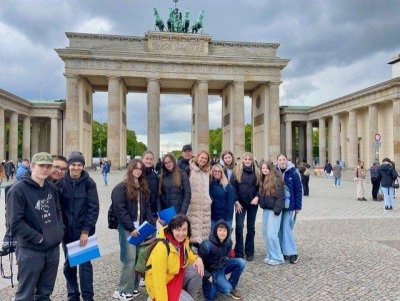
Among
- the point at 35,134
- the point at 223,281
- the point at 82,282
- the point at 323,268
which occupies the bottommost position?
the point at 323,268

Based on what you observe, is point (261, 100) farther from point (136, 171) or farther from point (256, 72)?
point (136, 171)

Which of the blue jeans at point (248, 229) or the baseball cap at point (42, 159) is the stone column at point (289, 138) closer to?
the blue jeans at point (248, 229)

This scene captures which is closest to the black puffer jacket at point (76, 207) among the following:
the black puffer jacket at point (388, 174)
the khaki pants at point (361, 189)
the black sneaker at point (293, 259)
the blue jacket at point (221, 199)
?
the blue jacket at point (221, 199)

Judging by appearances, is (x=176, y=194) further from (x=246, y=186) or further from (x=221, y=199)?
(x=246, y=186)

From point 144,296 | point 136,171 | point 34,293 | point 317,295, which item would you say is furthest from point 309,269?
point 34,293

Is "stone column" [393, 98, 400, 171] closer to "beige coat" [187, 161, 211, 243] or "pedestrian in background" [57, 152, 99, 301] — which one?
"beige coat" [187, 161, 211, 243]

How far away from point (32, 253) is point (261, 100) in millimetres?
46126

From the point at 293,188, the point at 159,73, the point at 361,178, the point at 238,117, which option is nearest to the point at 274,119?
the point at 238,117

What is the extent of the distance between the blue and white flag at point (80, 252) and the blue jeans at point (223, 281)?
164 centimetres

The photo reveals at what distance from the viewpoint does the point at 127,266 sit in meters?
5.21

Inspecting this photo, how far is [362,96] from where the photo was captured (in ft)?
127

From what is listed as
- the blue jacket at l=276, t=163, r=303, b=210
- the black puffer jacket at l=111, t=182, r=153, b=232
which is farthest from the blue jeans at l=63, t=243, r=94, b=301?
the blue jacket at l=276, t=163, r=303, b=210

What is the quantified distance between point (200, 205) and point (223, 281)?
55.0 inches

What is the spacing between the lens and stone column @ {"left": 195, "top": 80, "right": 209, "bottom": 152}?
1667 inches
